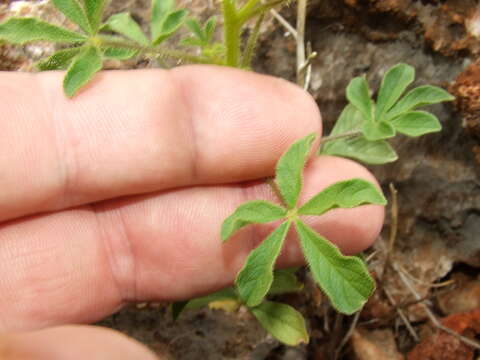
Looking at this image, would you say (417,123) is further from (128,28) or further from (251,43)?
(128,28)

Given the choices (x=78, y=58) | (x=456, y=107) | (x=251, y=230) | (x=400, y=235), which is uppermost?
(x=78, y=58)

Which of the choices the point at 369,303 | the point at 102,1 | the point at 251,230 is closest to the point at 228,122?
the point at 251,230

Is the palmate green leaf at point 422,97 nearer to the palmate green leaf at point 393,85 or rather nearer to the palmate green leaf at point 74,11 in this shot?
the palmate green leaf at point 393,85

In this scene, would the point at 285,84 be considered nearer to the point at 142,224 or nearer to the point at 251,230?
the point at 251,230

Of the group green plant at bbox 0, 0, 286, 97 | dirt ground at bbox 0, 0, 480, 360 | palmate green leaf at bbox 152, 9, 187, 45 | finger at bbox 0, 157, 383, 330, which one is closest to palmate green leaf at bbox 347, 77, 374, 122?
finger at bbox 0, 157, 383, 330

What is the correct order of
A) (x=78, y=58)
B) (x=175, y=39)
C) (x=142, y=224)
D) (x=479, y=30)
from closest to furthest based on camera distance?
(x=78, y=58)
(x=142, y=224)
(x=479, y=30)
(x=175, y=39)

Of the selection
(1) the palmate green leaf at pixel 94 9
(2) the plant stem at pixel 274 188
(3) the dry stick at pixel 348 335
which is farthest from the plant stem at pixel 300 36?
(3) the dry stick at pixel 348 335
